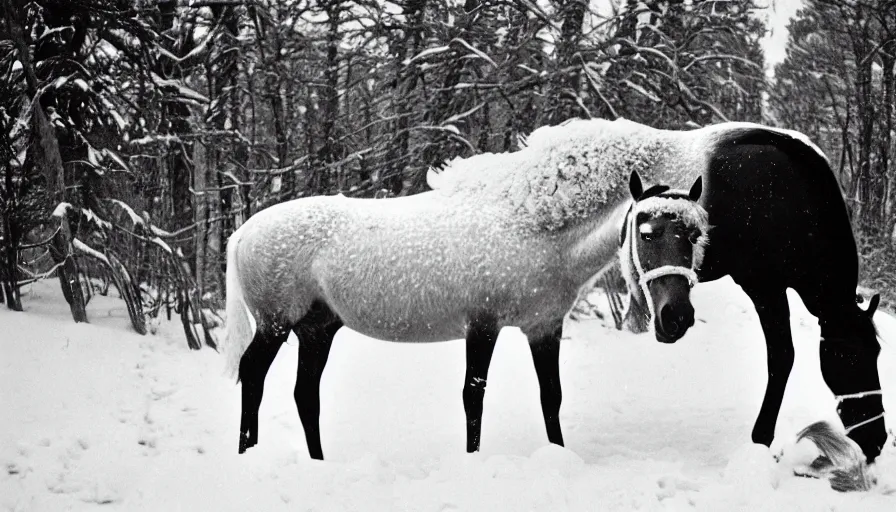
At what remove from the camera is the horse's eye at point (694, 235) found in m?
3.56

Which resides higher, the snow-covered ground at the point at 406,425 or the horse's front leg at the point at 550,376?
the horse's front leg at the point at 550,376

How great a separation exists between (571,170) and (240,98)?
8.18 meters

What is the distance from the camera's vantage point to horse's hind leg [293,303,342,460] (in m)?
4.54

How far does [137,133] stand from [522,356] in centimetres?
573

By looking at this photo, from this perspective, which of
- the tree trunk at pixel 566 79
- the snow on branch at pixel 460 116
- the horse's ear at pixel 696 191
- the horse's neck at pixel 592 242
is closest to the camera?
the horse's ear at pixel 696 191

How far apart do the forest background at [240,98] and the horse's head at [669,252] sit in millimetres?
4104

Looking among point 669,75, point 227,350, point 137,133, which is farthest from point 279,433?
point 669,75

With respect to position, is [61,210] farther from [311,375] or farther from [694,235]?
[694,235]

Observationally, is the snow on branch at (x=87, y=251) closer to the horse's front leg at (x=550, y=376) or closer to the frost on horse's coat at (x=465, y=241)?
the frost on horse's coat at (x=465, y=241)

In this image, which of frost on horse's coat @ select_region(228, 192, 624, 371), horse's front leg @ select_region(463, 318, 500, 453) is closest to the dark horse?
frost on horse's coat @ select_region(228, 192, 624, 371)

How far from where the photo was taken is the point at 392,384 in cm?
705

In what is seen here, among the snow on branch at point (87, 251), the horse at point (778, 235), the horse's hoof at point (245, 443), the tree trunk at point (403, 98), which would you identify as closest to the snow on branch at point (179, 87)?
the snow on branch at point (87, 251)

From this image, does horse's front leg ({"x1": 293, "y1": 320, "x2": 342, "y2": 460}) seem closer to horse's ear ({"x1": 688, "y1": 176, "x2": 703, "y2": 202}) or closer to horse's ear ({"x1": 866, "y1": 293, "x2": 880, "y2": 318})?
horse's ear ({"x1": 688, "y1": 176, "x2": 703, "y2": 202})

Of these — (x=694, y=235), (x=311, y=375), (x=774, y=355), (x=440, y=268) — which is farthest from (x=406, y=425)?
(x=694, y=235)
